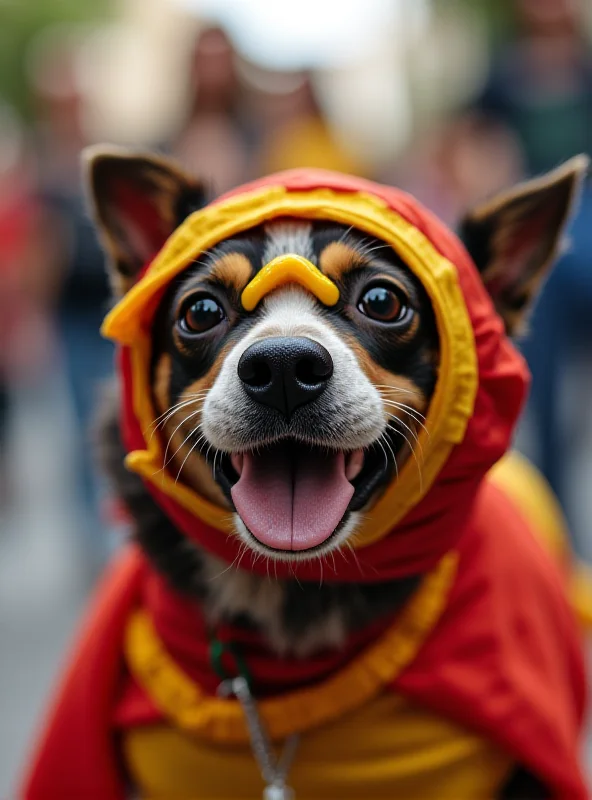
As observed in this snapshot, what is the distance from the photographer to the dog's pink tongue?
1.54 meters

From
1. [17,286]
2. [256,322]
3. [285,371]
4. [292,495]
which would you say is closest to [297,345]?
[285,371]

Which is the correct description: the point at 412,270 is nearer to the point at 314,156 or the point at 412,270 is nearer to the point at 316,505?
the point at 316,505

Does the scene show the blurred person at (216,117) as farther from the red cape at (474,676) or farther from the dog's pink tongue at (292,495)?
the dog's pink tongue at (292,495)

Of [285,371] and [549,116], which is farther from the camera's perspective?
[549,116]

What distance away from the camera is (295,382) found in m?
1.50

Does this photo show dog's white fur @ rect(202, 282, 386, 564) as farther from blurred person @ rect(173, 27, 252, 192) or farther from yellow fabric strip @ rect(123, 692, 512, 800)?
blurred person @ rect(173, 27, 252, 192)

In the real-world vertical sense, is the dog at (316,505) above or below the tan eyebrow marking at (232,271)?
below

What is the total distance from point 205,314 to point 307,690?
2.59ft

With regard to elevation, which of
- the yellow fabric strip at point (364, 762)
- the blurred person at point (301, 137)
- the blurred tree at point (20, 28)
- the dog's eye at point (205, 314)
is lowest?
the yellow fabric strip at point (364, 762)

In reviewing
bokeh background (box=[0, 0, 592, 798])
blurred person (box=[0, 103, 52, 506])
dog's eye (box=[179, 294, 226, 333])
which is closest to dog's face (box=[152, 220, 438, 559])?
dog's eye (box=[179, 294, 226, 333])

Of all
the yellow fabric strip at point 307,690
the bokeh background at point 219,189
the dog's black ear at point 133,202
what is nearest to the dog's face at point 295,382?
the dog's black ear at point 133,202

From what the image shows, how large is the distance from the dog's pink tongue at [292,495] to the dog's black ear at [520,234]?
Answer: 23.5 inches

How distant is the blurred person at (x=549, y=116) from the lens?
3.93 metres

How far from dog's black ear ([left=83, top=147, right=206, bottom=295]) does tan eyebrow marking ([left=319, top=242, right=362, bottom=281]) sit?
1.34 ft
